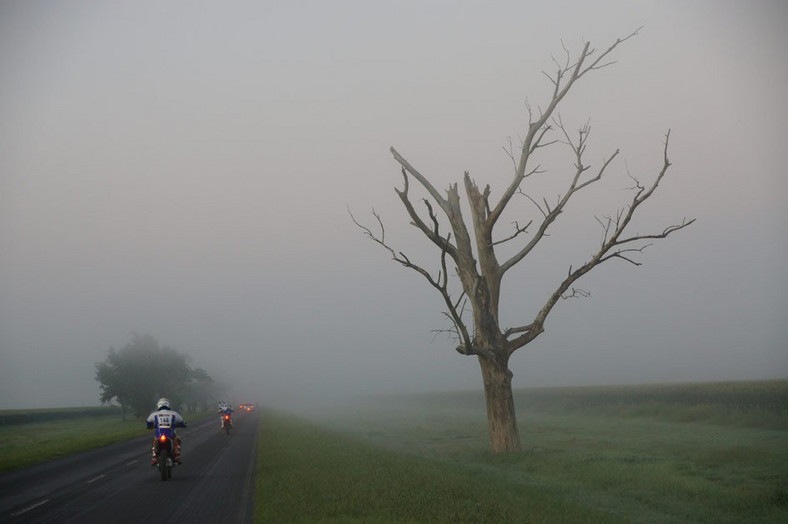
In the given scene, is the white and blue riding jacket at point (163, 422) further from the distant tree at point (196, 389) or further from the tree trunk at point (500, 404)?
the distant tree at point (196, 389)

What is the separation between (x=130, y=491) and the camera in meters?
15.5

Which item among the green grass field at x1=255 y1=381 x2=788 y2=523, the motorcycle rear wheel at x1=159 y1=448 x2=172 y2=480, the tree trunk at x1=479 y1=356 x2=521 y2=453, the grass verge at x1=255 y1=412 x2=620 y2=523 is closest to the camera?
the grass verge at x1=255 y1=412 x2=620 y2=523

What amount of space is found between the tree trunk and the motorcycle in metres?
9.53

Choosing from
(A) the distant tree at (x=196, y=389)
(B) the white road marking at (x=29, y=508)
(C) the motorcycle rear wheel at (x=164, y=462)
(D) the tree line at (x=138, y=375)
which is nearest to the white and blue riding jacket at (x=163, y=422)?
(C) the motorcycle rear wheel at (x=164, y=462)

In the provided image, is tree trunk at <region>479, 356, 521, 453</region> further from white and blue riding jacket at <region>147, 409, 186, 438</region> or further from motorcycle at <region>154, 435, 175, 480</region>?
motorcycle at <region>154, 435, 175, 480</region>

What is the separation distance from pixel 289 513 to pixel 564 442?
1813cm

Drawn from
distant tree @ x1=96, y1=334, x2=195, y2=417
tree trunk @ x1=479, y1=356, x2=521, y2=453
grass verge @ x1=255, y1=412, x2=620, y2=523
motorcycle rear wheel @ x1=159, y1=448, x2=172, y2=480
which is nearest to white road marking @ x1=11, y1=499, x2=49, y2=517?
motorcycle rear wheel @ x1=159, y1=448, x2=172, y2=480

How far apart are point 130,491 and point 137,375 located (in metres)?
75.1

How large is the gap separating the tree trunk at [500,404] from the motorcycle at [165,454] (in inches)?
375

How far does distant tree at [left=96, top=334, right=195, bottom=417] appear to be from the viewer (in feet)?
277

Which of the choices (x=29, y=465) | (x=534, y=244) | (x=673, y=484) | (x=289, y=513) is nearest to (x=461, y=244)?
(x=534, y=244)

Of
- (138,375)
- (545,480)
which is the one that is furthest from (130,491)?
(138,375)

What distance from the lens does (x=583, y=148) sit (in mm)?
21281

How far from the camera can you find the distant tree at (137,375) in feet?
277
